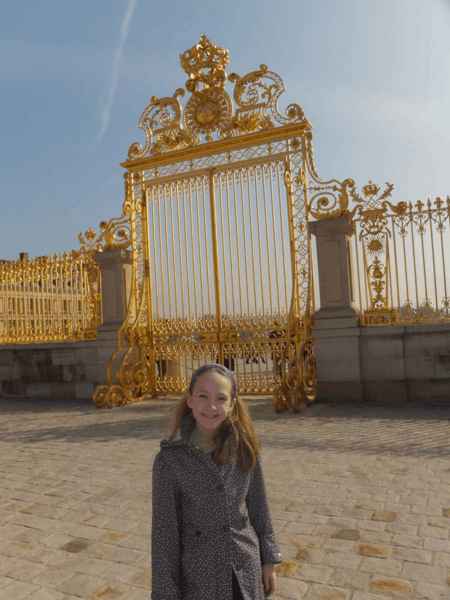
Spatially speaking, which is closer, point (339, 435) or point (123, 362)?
point (339, 435)

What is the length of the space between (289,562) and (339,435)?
10.9 ft

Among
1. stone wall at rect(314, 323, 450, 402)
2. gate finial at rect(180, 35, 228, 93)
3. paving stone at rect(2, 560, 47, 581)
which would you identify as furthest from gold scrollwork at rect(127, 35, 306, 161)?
paving stone at rect(2, 560, 47, 581)

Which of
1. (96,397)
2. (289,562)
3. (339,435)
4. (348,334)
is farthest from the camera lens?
(96,397)

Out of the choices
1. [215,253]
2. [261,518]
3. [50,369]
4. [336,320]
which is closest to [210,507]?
[261,518]

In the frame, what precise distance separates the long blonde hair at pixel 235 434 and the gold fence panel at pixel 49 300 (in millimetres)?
9247

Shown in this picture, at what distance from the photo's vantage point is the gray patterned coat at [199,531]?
1.66 meters

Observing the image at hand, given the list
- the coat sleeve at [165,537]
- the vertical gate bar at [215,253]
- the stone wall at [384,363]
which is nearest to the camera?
the coat sleeve at [165,537]

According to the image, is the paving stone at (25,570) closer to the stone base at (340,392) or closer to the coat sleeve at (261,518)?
the coat sleeve at (261,518)

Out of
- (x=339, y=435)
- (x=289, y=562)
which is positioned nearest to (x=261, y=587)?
(x=289, y=562)

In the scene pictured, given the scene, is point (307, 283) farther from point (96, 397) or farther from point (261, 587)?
point (261, 587)

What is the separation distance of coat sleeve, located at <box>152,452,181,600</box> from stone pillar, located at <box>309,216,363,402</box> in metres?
7.07

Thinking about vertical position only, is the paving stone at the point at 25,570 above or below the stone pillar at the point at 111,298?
below

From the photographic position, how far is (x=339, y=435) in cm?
615

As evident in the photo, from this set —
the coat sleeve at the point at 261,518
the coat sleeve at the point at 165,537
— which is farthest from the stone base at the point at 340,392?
the coat sleeve at the point at 165,537
